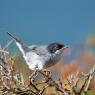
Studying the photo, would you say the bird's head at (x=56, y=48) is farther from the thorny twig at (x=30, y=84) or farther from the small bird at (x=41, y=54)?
the thorny twig at (x=30, y=84)

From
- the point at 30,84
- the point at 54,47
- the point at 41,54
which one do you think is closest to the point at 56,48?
the point at 54,47

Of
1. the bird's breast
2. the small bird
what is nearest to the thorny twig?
the small bird

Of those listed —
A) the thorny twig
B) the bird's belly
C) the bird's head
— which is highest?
the bird's head

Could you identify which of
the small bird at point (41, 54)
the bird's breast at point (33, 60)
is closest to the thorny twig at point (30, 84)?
the small bird at point (41, 54)

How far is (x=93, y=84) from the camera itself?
1.99 m

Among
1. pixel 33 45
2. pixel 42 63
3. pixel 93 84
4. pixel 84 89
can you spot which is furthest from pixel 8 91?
pixel 33 45

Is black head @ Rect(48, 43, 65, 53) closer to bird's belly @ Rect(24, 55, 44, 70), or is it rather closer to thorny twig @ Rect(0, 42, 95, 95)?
bird's belly @ Rect(24, 55, 44, 70)

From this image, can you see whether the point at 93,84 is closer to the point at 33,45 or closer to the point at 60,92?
the point at 60,92

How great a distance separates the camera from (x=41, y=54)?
2.88 m

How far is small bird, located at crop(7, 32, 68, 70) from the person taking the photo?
2736 millimetres

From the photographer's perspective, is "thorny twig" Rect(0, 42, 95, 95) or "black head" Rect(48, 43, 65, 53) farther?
"black head" Rect(48, 43, 65, 53)

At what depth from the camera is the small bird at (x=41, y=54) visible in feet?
8.98

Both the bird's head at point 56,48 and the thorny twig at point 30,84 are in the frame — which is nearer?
the thorny twig at point 30,84

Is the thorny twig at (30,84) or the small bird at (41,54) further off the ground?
the small bird at (41,54)
